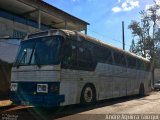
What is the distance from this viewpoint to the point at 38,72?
39.1ft

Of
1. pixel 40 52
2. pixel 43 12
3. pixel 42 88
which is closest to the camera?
pixel 42 88

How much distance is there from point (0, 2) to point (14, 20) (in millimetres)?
2183

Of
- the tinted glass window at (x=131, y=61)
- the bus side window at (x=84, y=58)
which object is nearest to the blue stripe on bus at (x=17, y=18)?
the tinted glass window at (x=131, y=61)

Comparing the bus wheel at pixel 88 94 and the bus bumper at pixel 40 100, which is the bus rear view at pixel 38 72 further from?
the bus wheel at pixel 88 94

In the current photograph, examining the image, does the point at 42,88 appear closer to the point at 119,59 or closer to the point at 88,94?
the point at 88,94

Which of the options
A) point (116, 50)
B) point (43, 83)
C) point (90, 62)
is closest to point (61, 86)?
point (43, 83)

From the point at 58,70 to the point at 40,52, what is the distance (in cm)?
116

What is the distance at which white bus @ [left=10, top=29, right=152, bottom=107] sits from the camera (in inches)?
457

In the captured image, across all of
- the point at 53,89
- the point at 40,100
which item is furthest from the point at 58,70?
the point at 40,100

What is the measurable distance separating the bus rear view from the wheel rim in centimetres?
214

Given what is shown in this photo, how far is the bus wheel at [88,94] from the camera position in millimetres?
13461

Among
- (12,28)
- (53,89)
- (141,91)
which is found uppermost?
(12,28)

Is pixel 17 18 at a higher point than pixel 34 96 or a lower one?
higher

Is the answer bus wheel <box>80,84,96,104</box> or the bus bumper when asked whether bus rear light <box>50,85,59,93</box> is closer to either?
the bus bumper
